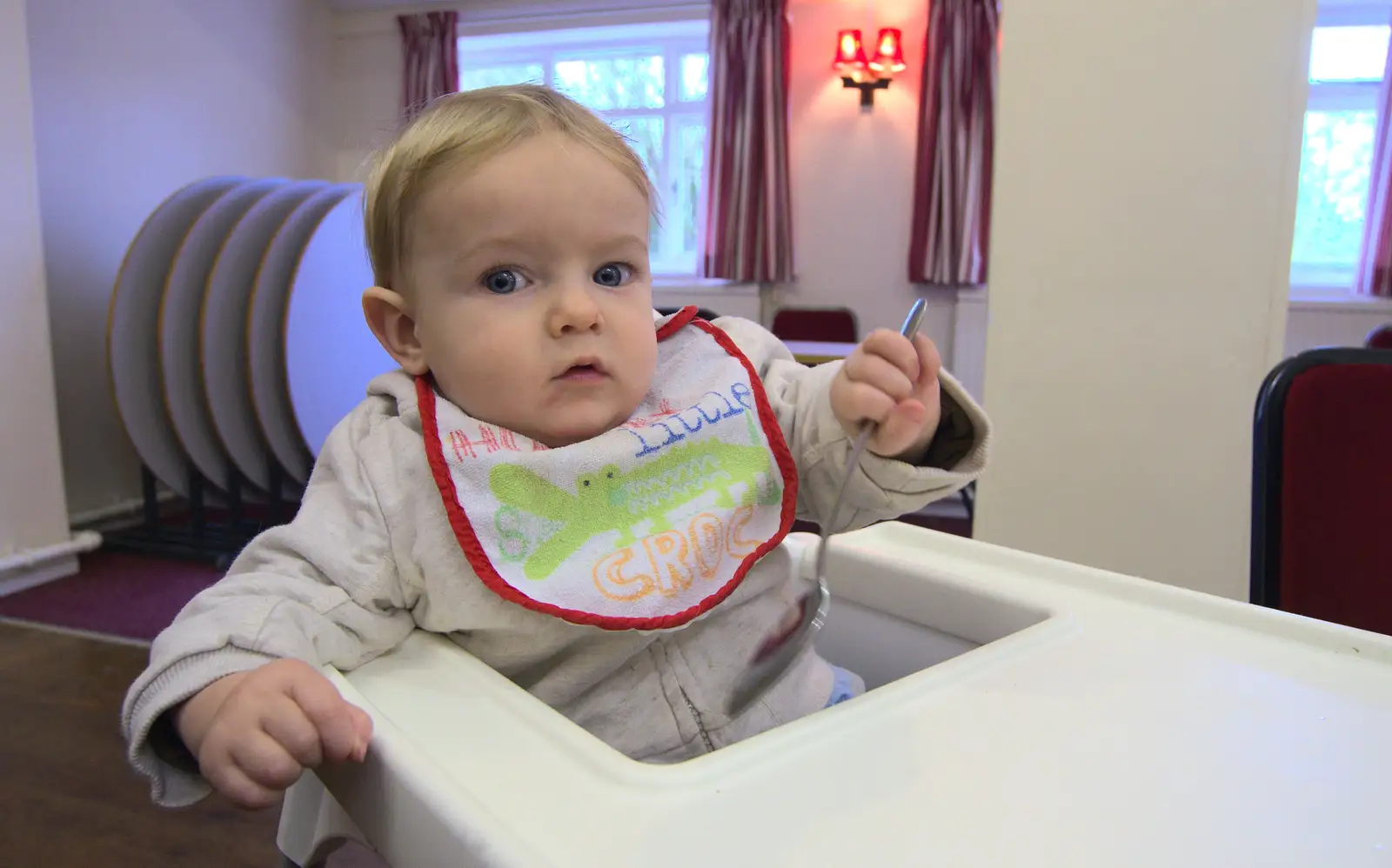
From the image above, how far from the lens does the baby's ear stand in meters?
0.67

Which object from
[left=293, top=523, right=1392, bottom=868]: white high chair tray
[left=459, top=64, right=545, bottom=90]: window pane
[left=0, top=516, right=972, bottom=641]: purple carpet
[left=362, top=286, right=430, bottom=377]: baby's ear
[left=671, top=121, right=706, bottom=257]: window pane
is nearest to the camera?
[left=293, top=523, right=1392, bottom=868]: white high chair tray

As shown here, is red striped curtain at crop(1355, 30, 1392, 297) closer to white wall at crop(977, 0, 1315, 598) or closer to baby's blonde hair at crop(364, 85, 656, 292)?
white wall at crop(977, 0, 1315, 598)

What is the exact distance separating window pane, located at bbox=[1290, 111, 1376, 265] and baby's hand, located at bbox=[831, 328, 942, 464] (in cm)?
522

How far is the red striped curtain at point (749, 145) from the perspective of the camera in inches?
187

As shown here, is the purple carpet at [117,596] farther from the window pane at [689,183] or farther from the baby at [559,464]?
the window pane at [689,183]

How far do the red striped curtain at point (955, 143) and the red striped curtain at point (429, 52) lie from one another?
8.78ft

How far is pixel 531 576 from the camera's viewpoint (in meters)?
0.58

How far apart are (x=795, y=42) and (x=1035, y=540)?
13.2 feet

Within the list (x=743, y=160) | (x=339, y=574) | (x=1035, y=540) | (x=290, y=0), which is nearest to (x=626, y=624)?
(x=339, y=574)

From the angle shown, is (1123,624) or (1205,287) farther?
(1205,287)

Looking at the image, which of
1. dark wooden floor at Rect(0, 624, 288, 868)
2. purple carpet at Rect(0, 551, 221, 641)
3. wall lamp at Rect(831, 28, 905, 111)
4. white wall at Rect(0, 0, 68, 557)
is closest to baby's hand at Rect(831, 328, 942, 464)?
dark wooden floor at Rect(0, 624, 288, 868)

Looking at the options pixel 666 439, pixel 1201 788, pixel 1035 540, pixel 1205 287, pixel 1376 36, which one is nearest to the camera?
pixel 1201 788

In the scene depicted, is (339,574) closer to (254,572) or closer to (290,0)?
(254,572)

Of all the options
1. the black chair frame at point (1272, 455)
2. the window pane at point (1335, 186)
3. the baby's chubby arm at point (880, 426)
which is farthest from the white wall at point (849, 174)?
the baby's chubby arm at point (880, 426)
